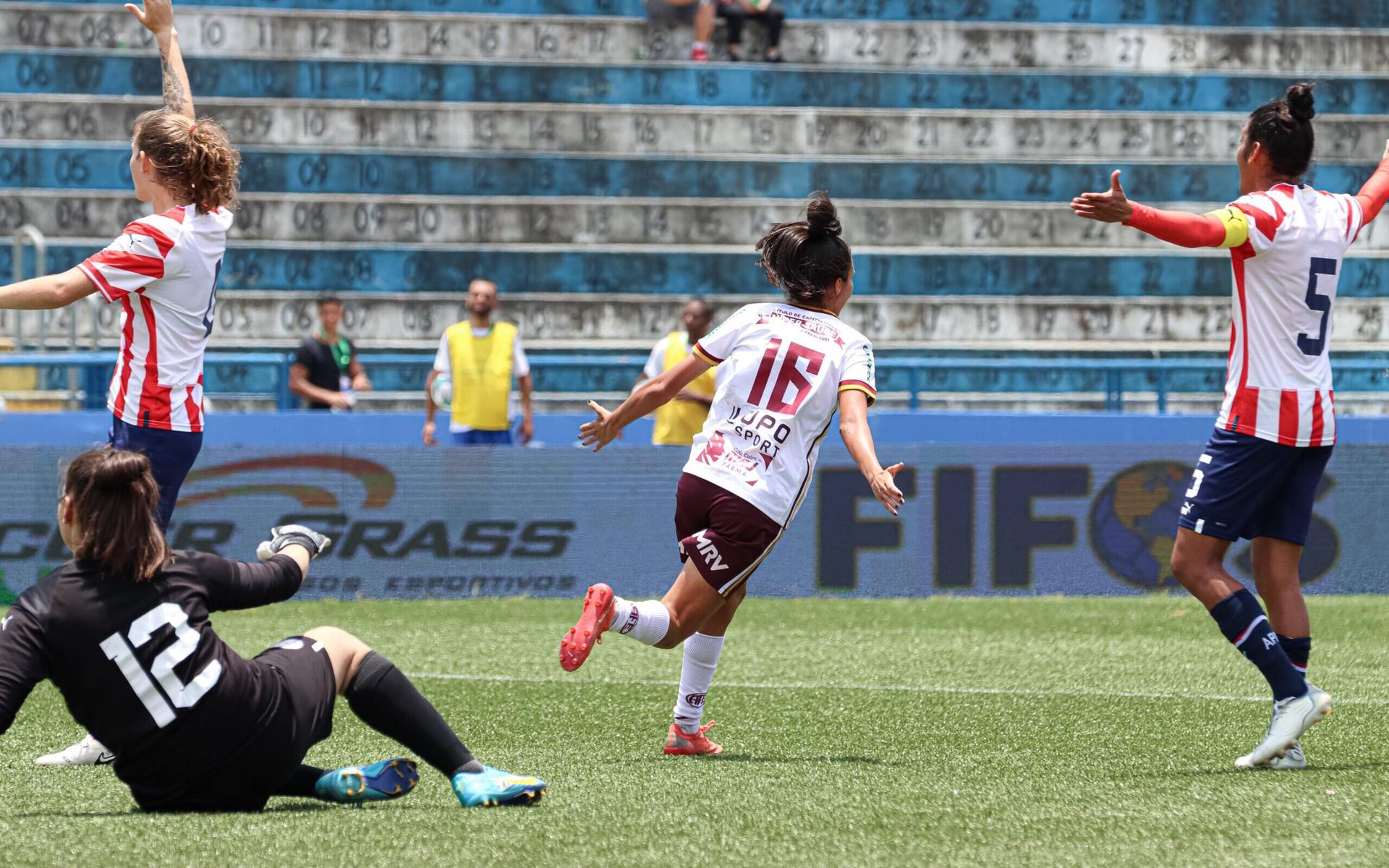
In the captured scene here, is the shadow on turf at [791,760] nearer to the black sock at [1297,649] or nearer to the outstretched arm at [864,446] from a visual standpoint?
the outstretched arm at [864,446]

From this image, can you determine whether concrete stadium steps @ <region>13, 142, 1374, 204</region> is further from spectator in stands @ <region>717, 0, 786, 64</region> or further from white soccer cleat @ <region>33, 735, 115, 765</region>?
white soccer cleat @ <region>33, 735, 115, 765</region>

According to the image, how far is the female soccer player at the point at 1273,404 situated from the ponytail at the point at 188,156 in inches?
115

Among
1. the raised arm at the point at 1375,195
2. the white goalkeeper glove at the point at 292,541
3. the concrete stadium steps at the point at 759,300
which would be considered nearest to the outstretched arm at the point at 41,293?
the white goalkeeper glove at the point at 292,541

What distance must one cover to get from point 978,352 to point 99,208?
28.1 feet

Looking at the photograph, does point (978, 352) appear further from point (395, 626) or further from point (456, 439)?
point (395, 626)

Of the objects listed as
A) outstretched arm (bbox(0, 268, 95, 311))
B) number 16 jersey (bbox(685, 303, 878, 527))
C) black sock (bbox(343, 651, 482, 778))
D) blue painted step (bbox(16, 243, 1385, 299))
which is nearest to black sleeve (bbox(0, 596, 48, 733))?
black sock (bbox(343, 651, 482, 778))

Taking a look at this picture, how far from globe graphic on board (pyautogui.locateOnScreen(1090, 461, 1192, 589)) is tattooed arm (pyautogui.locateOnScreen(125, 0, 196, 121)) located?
718cm

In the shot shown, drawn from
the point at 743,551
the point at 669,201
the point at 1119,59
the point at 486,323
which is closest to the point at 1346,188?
the point at 1119,59

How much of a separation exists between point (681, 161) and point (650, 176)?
0.36 m

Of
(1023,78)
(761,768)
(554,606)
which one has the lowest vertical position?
(554,606)

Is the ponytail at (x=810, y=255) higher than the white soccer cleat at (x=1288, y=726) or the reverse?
higher

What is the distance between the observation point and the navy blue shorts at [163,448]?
18.2 feet

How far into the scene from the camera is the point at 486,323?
12.8m

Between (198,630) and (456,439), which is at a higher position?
(198,630)
